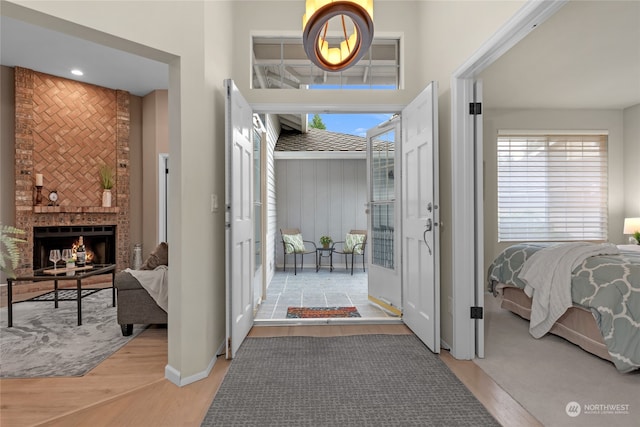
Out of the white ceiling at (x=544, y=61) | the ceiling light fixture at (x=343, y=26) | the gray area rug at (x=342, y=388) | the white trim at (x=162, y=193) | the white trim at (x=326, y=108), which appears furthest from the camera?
the white trim at (x=162, y=193)

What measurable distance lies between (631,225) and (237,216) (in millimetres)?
5417

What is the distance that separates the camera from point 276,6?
3.42m

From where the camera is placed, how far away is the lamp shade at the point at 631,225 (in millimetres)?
4941

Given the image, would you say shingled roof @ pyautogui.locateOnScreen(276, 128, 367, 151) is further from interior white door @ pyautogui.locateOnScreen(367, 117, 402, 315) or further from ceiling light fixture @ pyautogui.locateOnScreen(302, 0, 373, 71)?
ceiling light fixture @ pyautogui.locateOnScreen(302, 0, 373, 71)

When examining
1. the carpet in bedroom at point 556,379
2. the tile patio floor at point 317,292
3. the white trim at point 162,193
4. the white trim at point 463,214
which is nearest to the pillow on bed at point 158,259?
the tile patio floor at point 317,292

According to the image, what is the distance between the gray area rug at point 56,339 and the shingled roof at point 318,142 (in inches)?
186

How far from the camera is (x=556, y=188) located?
556cm

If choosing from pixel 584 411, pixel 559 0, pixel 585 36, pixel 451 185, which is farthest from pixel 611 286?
pixel 585 36

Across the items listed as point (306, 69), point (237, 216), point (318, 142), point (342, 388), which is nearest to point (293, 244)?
point (318, 142)

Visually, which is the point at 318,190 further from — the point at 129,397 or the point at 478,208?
the point at 129,397

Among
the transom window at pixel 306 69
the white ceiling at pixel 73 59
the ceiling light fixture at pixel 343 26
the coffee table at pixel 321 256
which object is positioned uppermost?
the white ceiling at pixel 73 59

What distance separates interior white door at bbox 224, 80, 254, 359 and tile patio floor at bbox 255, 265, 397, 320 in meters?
0.89

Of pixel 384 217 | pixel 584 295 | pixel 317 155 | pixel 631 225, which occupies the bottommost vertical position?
pixel 584 295

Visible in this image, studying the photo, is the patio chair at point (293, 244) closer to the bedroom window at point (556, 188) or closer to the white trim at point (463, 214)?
the bedroom window at point (556, 188)
